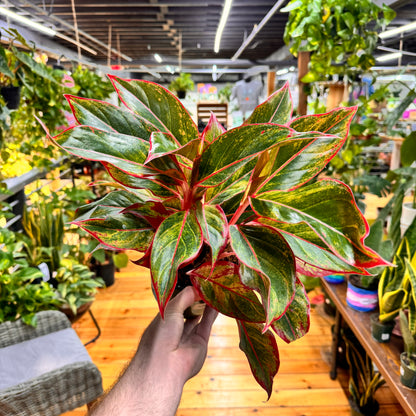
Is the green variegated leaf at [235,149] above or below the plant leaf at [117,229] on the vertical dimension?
above

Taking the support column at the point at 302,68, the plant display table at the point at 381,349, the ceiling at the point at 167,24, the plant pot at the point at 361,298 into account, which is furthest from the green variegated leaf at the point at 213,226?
the ceiling at the point at 167,24

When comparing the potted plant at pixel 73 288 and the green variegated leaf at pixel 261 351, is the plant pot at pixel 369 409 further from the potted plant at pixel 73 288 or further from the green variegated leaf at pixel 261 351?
the potted plant at pixel 73 288

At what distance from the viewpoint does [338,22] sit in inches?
83.0

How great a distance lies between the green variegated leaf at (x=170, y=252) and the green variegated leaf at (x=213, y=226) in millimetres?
14

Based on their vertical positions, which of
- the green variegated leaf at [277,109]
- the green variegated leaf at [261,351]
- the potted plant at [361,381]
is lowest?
the potted plant at [361,381]

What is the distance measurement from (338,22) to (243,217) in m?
2.01

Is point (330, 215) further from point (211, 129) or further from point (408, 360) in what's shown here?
point (408, 360)

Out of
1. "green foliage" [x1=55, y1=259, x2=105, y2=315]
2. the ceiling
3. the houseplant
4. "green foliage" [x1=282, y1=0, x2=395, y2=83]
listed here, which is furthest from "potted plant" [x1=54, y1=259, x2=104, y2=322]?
the ceiling

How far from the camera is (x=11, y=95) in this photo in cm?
194

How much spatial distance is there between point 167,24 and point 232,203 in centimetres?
875

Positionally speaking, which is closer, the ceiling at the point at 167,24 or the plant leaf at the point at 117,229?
the plant leaf at the point at 117,229

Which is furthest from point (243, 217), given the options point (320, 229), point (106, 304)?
point (106, 304)

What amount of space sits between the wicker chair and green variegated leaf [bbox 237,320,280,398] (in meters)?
1.28

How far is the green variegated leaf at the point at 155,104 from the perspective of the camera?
1.71 feet
